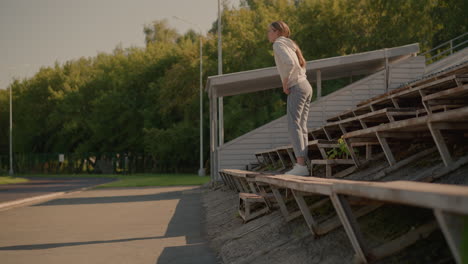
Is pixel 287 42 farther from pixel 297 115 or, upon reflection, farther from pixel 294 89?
pixel 297 115

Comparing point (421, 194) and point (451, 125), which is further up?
point (451, 125)

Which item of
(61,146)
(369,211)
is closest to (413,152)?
(369,211)

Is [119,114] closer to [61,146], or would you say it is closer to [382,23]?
[61,146]

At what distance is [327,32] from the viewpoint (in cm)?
4394

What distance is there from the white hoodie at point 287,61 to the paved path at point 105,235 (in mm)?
2489

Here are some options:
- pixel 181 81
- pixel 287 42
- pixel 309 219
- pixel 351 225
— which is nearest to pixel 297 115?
pixel 287 42

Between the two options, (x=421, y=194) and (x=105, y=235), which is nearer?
(x=421, y=194)

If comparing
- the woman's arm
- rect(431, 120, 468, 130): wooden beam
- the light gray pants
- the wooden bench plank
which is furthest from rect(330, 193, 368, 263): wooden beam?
the woman's arm

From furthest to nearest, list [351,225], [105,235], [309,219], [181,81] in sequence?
[181,81]
[105,235]
[309,219]
[351,225]

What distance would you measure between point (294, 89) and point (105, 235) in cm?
442

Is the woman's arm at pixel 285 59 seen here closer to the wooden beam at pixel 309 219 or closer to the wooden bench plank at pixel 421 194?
the wooden beam at pixel 309 219

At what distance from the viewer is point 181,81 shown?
5238 cm

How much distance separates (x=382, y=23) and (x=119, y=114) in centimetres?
3164

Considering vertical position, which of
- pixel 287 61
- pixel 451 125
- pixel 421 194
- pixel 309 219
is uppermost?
pixel 287 61
